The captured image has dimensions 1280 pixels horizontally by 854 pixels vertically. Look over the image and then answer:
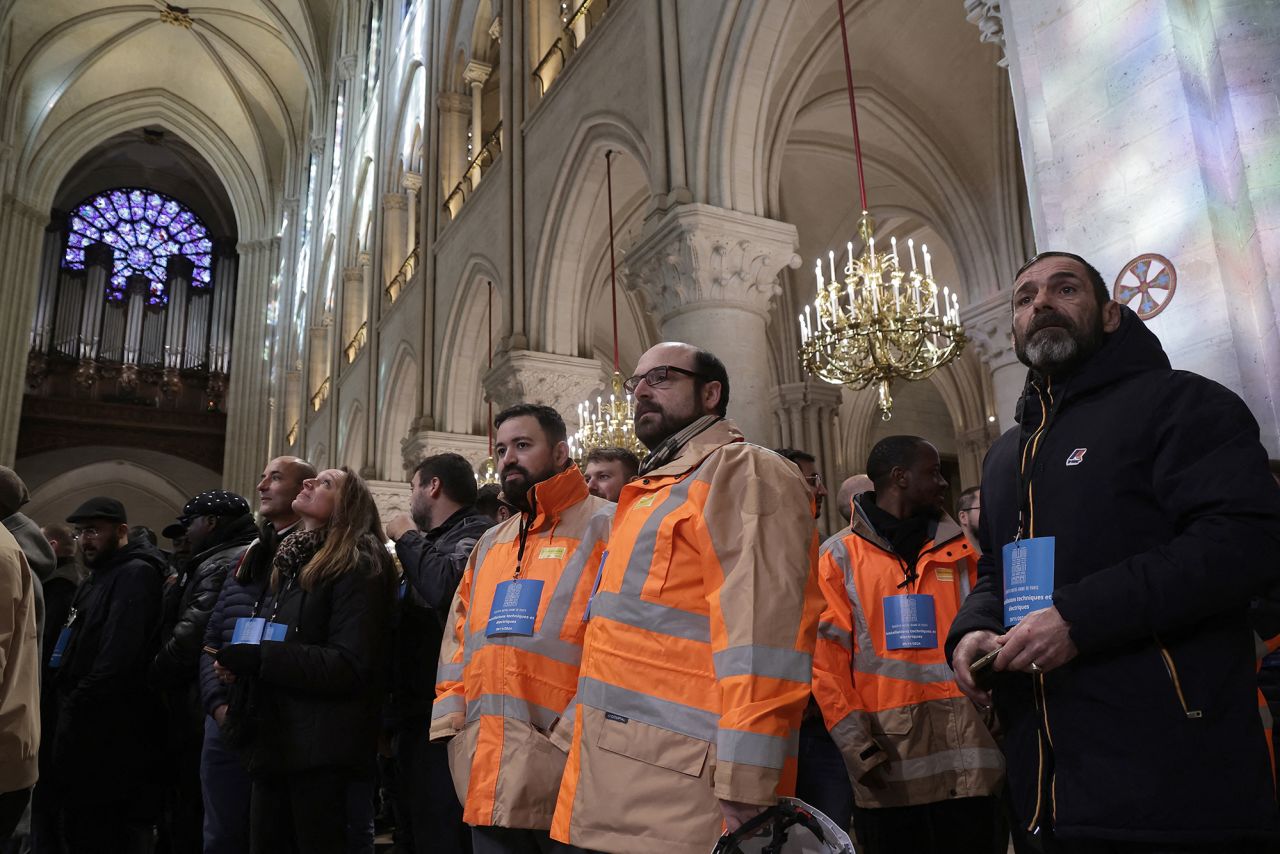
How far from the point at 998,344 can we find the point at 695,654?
24.6 ft

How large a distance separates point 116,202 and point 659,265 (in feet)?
82.7

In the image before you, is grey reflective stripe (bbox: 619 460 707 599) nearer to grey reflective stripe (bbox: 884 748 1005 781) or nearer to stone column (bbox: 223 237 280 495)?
grey reflective stripe (bbox: 884 748 1005 781)

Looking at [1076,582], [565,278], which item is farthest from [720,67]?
[1076,582]

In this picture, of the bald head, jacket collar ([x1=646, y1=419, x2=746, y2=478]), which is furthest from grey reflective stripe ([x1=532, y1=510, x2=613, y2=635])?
the bald head

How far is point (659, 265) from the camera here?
628 cm

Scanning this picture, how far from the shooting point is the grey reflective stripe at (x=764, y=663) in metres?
1.61

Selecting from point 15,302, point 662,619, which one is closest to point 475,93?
point 662,619

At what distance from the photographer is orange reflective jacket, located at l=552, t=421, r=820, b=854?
1.61 meters

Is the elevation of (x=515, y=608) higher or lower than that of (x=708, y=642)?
higher

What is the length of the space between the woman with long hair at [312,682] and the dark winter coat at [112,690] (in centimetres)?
96

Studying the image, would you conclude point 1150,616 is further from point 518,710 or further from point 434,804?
point 434,804

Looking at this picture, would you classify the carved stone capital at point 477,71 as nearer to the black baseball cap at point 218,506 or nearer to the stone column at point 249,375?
the black baseball cap at point 218,506

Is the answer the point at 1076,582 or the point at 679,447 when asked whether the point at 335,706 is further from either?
the point at 1076,582

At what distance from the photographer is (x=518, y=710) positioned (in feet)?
7.07
